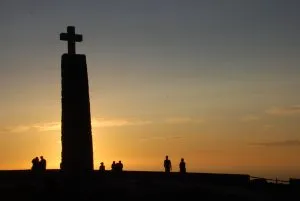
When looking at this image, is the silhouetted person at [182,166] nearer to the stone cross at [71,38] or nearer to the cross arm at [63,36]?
the stone cross at [71,38]

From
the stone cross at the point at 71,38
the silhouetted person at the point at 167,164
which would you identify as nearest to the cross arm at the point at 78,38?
the stone cross at the point at 71,38

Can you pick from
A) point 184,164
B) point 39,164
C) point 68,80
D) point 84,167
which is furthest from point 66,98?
point 184,164

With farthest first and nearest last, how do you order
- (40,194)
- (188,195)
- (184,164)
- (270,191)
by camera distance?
(184,164) < (270,191) < (188,195) < (40,194)

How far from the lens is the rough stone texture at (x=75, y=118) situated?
2417cm

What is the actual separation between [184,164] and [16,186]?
10031 millimetres

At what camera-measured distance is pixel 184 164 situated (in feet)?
100

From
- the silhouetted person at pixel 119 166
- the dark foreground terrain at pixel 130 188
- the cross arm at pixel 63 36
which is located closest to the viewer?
the dark foreground terrain at pixel 130 188

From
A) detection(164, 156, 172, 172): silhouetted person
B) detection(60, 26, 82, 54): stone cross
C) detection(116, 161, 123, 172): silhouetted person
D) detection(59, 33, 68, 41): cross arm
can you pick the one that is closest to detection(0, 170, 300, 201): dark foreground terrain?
detection(116, 161, 123, 172): silhouetted person

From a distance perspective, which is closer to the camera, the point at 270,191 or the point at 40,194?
the point at 40,194

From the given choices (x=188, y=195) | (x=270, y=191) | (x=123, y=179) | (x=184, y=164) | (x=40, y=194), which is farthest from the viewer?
(x=184, y=164)

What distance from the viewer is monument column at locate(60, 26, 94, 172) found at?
79.3 feet

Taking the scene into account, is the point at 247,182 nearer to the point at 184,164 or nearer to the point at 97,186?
the point at 184,164

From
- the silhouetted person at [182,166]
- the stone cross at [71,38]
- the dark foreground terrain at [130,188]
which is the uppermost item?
the stone cross at [71,38]

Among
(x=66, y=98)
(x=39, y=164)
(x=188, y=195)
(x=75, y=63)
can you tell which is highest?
(x=75, y=63)
